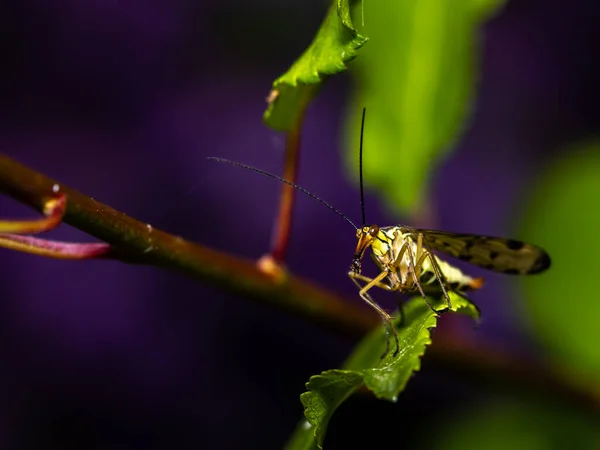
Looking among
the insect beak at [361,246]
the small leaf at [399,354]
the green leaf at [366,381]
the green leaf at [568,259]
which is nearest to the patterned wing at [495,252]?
the insect beak at [361,246]

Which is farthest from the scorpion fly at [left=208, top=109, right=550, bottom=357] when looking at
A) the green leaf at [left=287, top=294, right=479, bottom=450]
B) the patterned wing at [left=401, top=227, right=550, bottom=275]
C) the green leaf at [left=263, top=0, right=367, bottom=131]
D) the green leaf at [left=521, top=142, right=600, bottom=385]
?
the green leaf at [left=521, top=142, right=600, bottom=385]

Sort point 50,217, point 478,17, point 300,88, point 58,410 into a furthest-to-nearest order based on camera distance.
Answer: point 58,410, point 478,17, point 300,88, point 50,217

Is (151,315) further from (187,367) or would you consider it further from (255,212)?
(255,212)

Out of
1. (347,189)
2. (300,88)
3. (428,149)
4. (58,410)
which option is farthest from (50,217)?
(347,189)

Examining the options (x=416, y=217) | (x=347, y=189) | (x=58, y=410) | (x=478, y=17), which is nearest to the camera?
(x=478, y=17)

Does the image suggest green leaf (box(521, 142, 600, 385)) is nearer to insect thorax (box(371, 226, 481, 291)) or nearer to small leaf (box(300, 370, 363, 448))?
insect thorax (box(371, 226, 481, 291))

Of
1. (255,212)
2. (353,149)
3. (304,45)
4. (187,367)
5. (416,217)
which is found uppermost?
(304,45)

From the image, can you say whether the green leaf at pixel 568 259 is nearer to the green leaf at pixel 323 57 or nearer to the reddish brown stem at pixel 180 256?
the reddish brown stem at pixel 180 256
